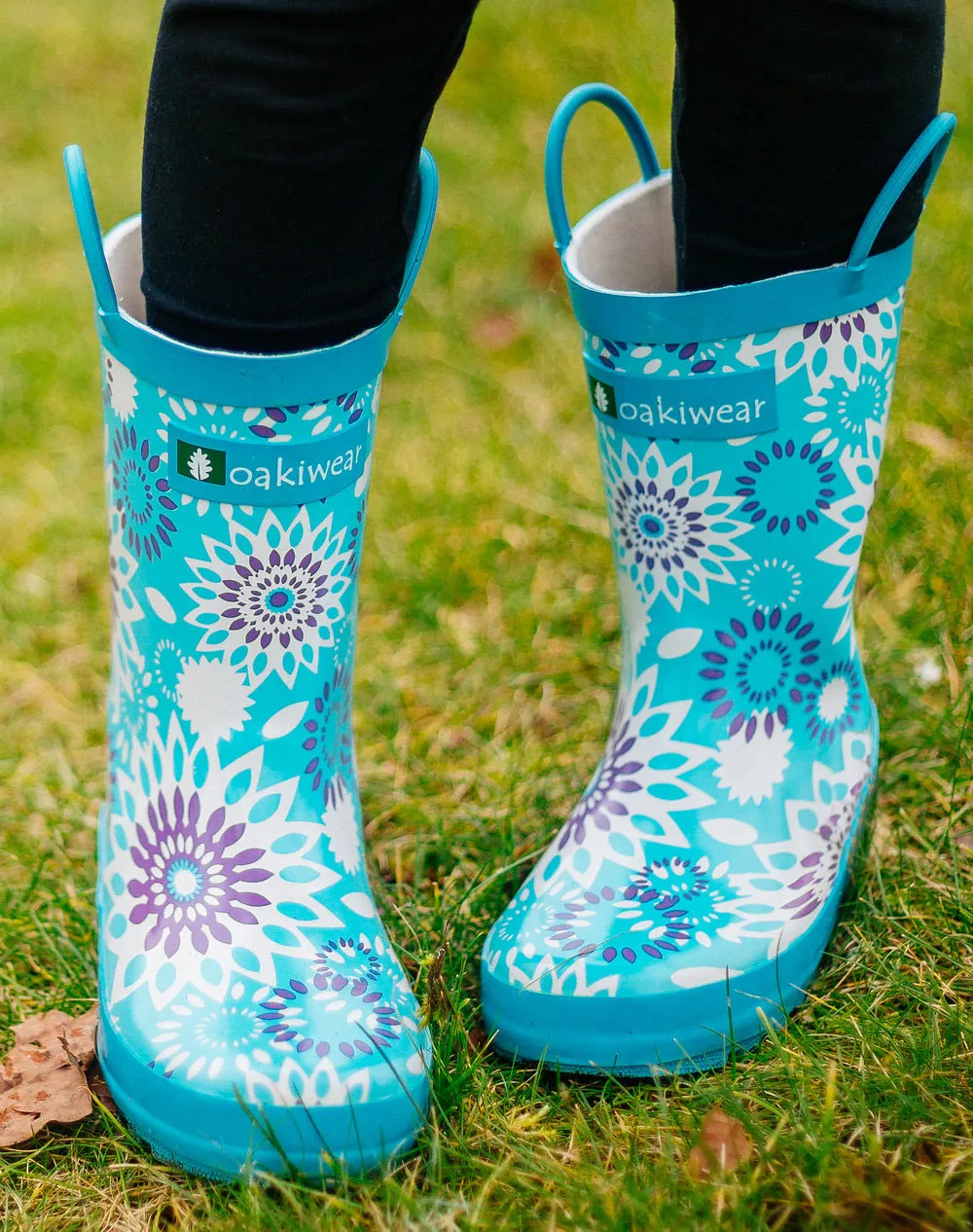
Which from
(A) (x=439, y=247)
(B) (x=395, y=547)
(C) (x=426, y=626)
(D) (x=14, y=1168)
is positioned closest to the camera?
(D) (x=14, y=1168)

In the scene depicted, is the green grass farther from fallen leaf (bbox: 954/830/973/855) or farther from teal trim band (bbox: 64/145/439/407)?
teal trim band (bbox: 64/145/439/407)

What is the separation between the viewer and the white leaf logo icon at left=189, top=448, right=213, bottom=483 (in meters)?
0.82

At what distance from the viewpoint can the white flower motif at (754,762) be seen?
95 centimetres

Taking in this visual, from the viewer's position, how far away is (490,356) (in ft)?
6.54

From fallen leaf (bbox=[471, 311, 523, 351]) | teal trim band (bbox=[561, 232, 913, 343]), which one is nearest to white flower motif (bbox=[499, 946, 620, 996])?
teal trim band (bbox=[561, 232, 913, 343])

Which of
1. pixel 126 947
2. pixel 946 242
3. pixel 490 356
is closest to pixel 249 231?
pixel 126 947

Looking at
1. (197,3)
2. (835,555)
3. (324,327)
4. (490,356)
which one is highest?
(197,3)

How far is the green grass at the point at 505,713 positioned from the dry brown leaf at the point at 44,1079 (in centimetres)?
2

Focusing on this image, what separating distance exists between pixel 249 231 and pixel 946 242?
1436 mm

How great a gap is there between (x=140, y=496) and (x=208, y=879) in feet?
0.85

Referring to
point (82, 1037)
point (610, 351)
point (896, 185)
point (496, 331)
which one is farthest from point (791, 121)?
point (496, 331)

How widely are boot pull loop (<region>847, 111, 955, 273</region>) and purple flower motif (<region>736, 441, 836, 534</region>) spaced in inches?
5.2

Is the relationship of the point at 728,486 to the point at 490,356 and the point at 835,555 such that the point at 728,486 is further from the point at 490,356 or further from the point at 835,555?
the point at 490,356

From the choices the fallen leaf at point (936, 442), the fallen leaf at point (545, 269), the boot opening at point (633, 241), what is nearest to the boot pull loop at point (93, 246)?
the boot opening at point (633, 241)
